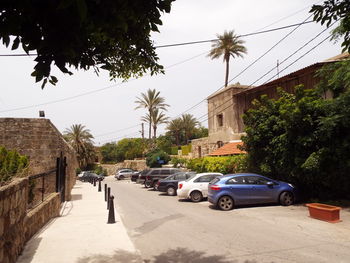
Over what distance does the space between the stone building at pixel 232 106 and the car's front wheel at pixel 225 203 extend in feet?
38.4

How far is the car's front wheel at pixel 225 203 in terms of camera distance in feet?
40.1

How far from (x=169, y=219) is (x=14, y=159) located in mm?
5613

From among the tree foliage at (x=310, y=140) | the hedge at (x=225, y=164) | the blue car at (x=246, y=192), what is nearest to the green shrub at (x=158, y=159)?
the hedge at (x=225, y=164)

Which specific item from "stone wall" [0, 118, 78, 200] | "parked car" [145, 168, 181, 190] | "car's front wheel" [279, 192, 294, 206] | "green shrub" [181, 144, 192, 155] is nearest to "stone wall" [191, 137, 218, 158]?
"parked car" [145, 168, 181, 190]

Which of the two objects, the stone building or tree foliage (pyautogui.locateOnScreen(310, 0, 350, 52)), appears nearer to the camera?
tree foliage (pyautogui.locateOnScreen(310, 0, 350, 52))

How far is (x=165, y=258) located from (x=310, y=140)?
355 inches

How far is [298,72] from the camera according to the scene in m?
19.4

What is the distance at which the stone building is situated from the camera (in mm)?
21648

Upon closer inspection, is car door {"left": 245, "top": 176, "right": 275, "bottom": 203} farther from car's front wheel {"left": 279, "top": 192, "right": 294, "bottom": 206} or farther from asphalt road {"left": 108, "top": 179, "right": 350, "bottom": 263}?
asphalt road {"left": 108, "top": 179, "right": 350, "bottom": 263}

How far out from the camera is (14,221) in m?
5.33

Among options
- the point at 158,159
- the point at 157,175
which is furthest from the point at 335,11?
the point at 158,159

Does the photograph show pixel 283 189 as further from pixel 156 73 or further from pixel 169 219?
pixel 156 73

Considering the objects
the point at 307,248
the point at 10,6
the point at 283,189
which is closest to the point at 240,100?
the point at 283,189

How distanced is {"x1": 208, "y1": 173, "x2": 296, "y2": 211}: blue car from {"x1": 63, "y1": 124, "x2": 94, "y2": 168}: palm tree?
136 ft
